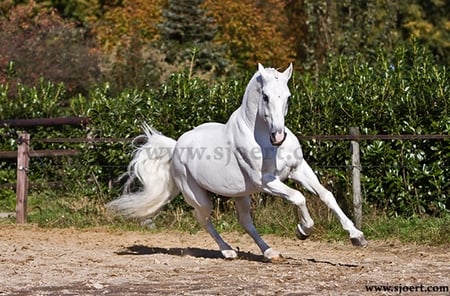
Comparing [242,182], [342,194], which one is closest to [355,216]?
[342,194]

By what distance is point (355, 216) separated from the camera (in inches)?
442

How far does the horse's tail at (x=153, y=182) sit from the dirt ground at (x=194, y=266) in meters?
0.48

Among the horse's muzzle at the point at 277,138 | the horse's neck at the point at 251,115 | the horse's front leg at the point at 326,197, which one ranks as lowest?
the horse's front leg at the point at 326,197

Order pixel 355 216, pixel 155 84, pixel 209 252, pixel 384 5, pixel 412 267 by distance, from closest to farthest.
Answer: pixel 412 267 → pixel 209 252 → pixel 355 216 → pixel 155 84 → pixel 384 5

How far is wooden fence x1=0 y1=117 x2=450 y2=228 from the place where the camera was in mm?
11227

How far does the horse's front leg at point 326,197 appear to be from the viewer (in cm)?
820

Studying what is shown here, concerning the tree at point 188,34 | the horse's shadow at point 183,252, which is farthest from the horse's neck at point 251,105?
the tree at point 188,34

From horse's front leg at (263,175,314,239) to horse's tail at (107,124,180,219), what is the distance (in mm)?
1706

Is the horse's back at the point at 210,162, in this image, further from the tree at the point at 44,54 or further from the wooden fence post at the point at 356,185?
the tree at the point at 44,54

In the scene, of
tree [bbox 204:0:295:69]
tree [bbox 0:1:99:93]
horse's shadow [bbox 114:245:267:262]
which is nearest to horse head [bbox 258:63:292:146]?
horse's shadow [bbox 114:245:267:262]

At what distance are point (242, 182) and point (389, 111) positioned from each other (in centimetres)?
357

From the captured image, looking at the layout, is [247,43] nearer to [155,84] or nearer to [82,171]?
[155,84]

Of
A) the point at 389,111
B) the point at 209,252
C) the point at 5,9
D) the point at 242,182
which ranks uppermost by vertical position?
the point at 5,9

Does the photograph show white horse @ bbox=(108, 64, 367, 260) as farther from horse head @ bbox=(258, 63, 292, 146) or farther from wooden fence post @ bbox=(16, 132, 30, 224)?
wooden fence post @ bbox=(16, 132, 30, 224)
